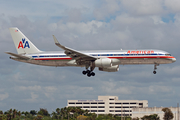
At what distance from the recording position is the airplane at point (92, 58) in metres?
66.8

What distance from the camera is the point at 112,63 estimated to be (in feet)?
223

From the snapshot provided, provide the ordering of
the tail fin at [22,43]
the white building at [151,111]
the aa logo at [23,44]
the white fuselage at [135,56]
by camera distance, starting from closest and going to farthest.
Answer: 1. the white fuselage at [135,56]
2. the tail fin at [22,43]
3. the aa logo at [23,44]
4. the white building at [151,111]

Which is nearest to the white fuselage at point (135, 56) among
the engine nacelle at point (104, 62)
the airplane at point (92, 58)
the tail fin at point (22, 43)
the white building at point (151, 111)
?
the airplane at point (92, 58)

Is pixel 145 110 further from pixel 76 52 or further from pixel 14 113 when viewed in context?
pixel 76 52

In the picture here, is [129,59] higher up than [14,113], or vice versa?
[129,59]

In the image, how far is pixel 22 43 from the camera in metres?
78.4

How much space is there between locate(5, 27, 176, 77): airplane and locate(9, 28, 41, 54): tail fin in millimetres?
240

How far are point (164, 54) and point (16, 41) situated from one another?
3611cm

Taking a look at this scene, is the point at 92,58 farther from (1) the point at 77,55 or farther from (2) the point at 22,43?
(2) the point at 22,43

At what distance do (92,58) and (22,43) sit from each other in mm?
20345

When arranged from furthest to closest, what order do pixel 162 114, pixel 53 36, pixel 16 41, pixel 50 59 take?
pixel 162 114, pixel 16 41, pixel 50 59, pixel 53 36

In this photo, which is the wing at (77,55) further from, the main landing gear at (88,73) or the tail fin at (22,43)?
the tail fin at (22,43)

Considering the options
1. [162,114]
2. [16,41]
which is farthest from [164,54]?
[162,114]

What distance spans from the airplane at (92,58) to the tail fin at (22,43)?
24cm
